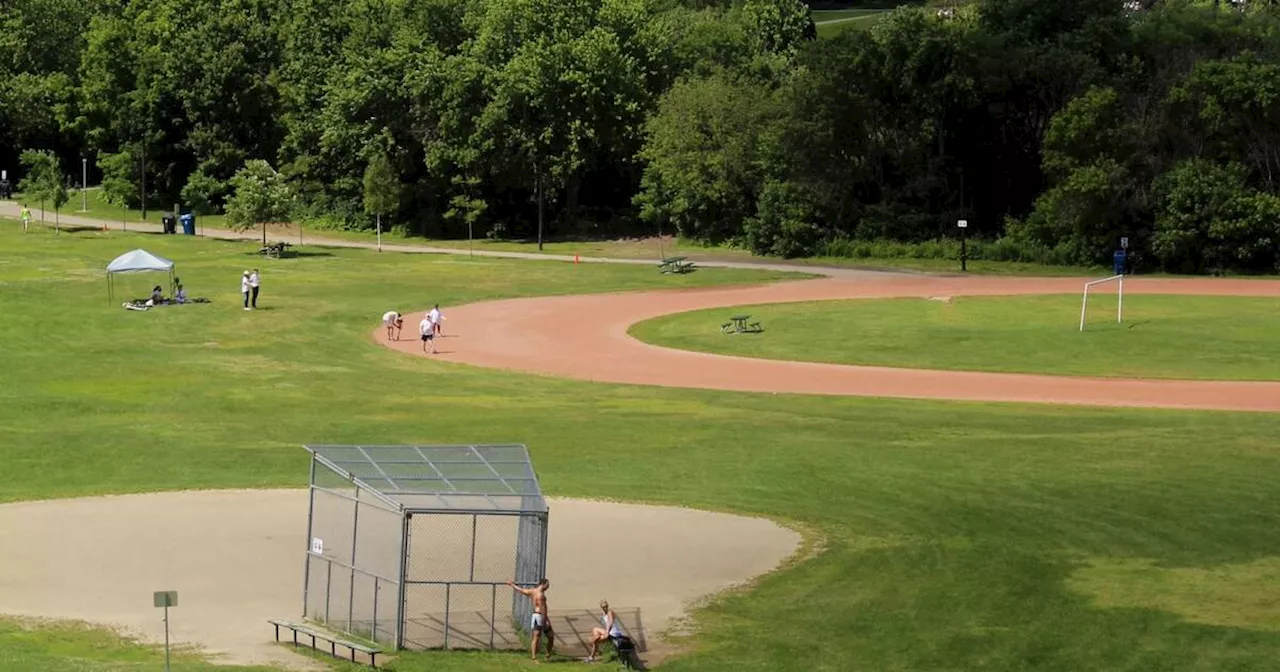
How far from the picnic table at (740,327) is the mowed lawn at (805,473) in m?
11.2

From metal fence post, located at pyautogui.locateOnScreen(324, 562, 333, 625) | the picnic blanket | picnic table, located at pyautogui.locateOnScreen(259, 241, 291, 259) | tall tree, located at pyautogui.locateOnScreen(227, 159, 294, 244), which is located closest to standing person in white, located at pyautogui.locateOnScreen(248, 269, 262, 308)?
the picnic blanket

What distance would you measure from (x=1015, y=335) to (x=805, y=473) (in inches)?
1075

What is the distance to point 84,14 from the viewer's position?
151500 millimetres

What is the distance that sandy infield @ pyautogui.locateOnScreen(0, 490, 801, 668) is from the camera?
2709 centimetres

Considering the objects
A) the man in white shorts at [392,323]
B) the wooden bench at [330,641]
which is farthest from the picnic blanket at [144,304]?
the wooden bench at [330,641]

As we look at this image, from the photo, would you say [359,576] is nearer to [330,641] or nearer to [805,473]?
[330,641]

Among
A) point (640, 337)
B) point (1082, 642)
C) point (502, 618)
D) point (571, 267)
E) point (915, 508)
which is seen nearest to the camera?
point (1082, 642)

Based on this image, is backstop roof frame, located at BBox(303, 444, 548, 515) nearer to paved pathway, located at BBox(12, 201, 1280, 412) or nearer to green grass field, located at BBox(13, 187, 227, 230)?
paved pathway, located at BBox(12, 201, 1280, 412)

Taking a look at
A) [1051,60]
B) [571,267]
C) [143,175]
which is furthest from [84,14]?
[1051,60]

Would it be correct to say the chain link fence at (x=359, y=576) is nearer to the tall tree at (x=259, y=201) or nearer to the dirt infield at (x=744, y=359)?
the dirt infield at (x=744, y=359)

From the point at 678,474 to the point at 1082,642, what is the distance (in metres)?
14.4

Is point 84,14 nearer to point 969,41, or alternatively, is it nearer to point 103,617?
point 969,41

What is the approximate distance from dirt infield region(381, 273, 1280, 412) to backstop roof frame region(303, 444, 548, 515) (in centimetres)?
2553

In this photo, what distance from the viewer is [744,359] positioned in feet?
201
